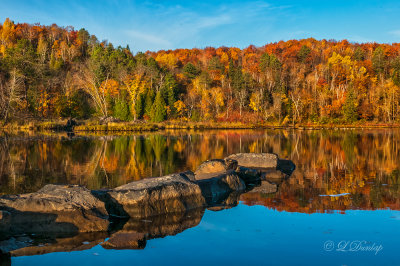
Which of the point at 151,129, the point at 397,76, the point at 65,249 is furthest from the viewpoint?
the point at 397,76

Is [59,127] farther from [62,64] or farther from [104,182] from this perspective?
[62,64]

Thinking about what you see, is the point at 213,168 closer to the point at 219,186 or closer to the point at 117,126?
the point at 219,186

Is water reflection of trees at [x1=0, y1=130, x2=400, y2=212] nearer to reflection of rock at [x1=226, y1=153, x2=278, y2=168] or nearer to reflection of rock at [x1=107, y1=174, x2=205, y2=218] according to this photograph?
reflection of rock at [x1=226, y1=153, x2=278, y2=168]

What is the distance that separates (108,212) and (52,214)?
1.56 m

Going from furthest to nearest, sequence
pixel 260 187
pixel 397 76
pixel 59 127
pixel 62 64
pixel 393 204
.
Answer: pixel 62 64 → pixel 397 76 → pixel 59 127 → pixel 260 187 → pixel 393 204

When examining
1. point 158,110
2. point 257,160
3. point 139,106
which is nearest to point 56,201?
point 257,160

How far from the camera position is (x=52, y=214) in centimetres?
802

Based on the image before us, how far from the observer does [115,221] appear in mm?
8789

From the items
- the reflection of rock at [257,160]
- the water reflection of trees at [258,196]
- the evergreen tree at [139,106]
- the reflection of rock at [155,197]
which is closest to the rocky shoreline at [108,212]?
the reflection of rock at [155,197]

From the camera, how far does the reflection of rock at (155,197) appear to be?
9.23 m

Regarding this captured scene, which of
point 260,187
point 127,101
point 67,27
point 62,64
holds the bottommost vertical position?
point 260,187

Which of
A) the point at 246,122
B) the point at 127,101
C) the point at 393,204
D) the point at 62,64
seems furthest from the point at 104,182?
the point at 62,64

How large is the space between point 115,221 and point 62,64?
98.0 metres

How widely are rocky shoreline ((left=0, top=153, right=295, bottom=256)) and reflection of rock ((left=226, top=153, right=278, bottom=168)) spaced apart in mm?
5387
